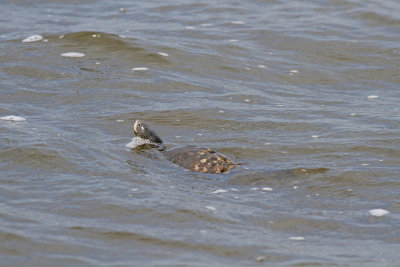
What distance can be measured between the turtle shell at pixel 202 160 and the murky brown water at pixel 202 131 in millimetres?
95

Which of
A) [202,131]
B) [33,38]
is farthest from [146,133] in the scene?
[33,38]

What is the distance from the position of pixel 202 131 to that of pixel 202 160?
4.99ft

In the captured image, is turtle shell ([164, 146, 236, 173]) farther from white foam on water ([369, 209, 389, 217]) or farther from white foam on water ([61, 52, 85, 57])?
white foam on water ([61, 52, 85, 57])

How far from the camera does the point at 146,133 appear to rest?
7980 mm

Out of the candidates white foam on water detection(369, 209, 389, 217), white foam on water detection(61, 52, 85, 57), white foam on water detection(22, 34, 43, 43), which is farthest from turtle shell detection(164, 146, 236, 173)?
white foam on water detection(22, 34, 43, 43)

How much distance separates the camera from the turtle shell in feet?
23.3

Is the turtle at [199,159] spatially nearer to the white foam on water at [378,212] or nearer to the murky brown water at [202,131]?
the murky brown water at [202,131]

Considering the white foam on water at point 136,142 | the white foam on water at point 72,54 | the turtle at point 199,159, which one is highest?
the white foam on water at point 72,54

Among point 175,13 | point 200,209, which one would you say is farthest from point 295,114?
point 175,13

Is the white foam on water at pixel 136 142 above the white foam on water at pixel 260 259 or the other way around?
the other way around

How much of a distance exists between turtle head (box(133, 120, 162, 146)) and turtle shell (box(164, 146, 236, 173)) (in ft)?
2.02

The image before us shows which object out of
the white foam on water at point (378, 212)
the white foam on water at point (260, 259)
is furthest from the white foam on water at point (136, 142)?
the white foam on water at point (260, 259)

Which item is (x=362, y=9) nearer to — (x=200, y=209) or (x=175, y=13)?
(x=175, y=13)

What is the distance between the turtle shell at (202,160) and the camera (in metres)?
7.09
